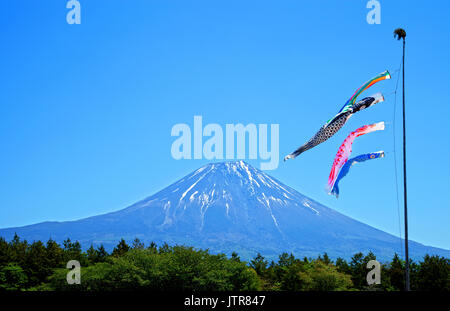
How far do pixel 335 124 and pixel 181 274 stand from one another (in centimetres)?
3362

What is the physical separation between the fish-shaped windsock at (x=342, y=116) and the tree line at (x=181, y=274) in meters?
31.7

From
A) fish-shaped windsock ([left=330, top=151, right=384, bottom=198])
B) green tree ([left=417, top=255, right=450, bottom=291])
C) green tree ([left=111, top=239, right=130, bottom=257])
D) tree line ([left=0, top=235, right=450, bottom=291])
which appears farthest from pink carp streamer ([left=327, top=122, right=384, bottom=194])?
green tree ([left=111, top=239, right=130, bottom=257])

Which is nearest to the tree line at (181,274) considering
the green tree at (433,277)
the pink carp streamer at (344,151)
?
the green tree at (433,277)

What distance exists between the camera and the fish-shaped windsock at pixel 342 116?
904 inches

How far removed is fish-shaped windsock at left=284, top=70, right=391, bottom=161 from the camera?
75.4 feet

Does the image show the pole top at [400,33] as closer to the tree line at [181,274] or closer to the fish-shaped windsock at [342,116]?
the fish-shaped windsock at [342,116]

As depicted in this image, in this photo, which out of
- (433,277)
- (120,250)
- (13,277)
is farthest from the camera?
(120,250)

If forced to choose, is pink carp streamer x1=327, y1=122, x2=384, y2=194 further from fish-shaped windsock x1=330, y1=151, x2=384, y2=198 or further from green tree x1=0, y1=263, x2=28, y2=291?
green tree x1=0, y1=263, x2=28, y2=291


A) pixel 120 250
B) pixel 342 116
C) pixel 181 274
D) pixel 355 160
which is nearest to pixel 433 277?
pixel 181 274

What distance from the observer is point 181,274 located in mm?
53656

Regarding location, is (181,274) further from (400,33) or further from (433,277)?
(400,33)
